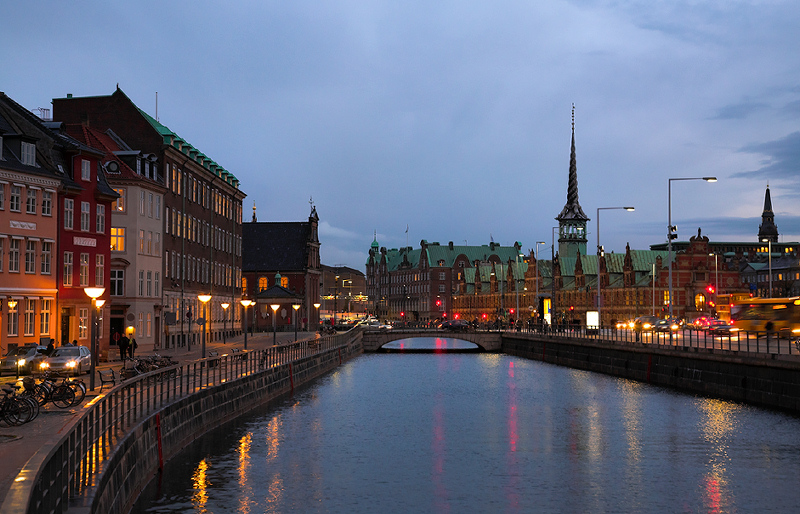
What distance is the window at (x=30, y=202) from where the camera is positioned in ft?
175

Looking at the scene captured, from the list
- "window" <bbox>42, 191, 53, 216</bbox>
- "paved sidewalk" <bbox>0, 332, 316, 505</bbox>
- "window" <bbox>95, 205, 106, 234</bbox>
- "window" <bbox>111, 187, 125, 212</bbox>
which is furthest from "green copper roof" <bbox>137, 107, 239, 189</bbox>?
"paved sidewalk" <bbox>0, 332, 316, 505</bbox>

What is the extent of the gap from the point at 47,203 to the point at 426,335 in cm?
7379

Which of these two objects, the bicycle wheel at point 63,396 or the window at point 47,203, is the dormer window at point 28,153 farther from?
the bicycle wheel at point 63,396

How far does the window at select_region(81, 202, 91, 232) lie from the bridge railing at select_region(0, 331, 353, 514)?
65.9 ft

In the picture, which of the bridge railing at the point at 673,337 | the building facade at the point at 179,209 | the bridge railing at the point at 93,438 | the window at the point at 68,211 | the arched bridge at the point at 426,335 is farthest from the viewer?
the arched bridge at the point at 426,335

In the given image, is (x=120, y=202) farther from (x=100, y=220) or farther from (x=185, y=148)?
(x=185, y=148)

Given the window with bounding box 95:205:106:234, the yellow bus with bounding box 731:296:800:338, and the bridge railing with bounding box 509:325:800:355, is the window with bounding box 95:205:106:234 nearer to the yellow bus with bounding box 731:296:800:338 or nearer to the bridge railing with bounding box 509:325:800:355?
the bridge railing with bounding box 509:325:800:355

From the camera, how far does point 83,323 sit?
5938 cm

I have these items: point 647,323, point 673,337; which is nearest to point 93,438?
point 673,337

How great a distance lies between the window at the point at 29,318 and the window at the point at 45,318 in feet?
1.95

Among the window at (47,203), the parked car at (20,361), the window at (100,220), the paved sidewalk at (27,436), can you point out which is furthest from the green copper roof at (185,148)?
the paved sidewalk at (27,436)

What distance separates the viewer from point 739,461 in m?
32.2

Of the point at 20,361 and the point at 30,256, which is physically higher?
the point at 30,256

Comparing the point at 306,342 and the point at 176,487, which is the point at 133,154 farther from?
the point at 176,487
